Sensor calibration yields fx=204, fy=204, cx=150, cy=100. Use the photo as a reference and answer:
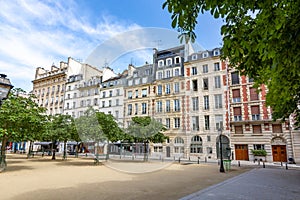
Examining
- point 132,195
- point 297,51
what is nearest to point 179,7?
point 297,51

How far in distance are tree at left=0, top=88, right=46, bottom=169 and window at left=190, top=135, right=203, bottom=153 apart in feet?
65.3

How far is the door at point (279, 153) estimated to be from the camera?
77.5 ft

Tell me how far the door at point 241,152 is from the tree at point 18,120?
2250cm

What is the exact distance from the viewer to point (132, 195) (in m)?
7.02

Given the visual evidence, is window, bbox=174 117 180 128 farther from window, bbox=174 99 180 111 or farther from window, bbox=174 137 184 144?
window, bbox=174 137 184 144

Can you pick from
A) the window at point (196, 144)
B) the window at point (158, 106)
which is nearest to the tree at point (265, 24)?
the window at point (196, 144)

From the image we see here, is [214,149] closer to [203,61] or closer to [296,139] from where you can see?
[296,139]

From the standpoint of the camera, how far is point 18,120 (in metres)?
12.6

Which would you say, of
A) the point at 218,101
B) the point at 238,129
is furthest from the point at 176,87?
the point at 238,129

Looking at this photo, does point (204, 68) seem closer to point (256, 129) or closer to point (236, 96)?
point (236, 96)

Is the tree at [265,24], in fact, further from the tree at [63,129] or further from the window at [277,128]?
the window at [277,128]

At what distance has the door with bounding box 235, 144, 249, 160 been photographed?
2553 cm

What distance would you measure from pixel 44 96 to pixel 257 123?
142 feet

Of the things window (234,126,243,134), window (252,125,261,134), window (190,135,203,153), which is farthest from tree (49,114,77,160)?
window (252,125,261,134)
